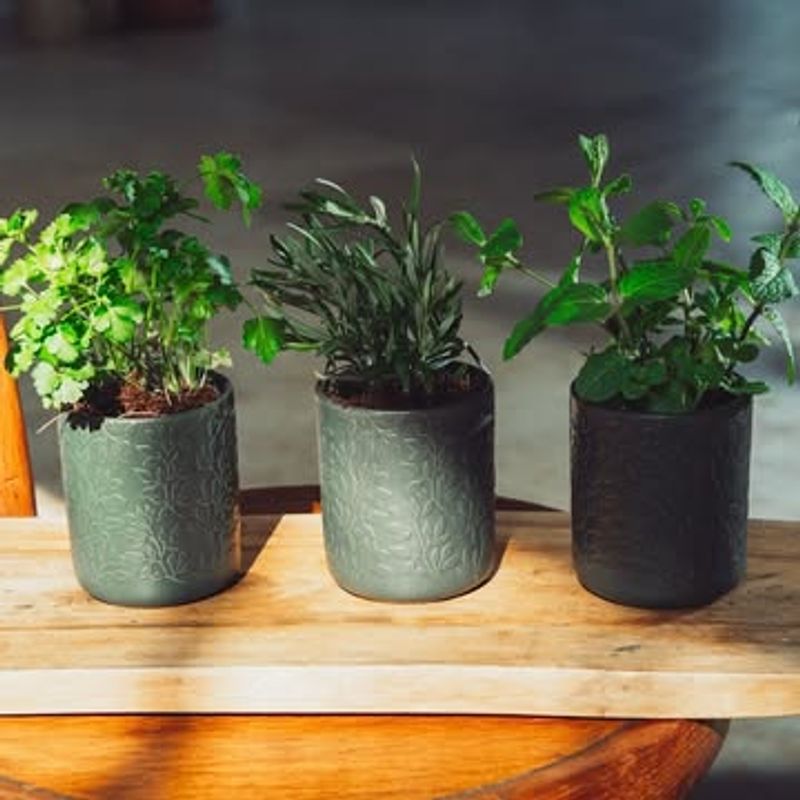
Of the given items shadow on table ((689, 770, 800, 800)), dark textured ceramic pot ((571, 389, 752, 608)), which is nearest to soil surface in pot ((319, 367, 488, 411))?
dark textured ceramic pot ((571, 389, 752, 608))

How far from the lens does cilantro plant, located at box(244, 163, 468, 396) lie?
4.93 ft

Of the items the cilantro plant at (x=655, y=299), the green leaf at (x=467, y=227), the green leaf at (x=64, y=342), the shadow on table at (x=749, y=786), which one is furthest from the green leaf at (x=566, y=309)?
the shadow on table at (x=749, y=786)

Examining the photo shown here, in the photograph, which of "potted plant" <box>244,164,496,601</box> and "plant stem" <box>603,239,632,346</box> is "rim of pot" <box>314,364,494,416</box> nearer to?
"potted plant" <box>244,164,496,601</box>

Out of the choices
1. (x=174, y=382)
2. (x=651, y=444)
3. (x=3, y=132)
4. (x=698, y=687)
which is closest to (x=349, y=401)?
(x=174, y=382)

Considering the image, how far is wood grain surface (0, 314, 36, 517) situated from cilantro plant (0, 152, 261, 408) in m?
0.53

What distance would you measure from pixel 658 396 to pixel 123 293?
0.46 meters

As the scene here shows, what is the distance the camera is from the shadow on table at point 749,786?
2951 millimetres

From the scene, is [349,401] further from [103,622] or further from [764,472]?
[764,472]

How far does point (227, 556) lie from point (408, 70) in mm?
8863

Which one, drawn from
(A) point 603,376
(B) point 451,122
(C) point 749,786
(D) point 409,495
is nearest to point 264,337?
(D) point 409,495

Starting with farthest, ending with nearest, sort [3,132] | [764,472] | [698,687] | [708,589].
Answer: [3,132] < [764,472] < [708,589] < [698,687]

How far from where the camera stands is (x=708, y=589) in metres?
1.53

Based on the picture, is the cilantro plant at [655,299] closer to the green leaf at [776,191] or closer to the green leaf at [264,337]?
the green leaf at [776,191]

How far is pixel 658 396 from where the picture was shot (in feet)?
4.85
